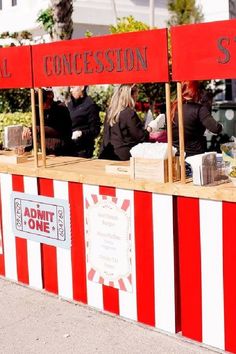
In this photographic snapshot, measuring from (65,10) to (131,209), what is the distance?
10.3 metres

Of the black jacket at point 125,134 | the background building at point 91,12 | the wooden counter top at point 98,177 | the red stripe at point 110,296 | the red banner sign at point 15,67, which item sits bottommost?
the red stripe at point 110,296

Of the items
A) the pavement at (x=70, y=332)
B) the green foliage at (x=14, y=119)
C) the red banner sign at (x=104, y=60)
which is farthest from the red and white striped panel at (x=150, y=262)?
the green foliage at (x=14, y=119)

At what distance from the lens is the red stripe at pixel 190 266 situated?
432 cm

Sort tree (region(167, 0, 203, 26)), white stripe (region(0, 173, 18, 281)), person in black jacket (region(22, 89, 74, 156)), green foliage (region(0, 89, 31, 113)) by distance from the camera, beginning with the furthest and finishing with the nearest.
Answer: tree (region(167, 0, 203, 26)), green foliage (region(0, 89, 31, 113)), person in black jacket (region(22, 89, 74, 156)), white stripe (region(0, 173, 18, 281))

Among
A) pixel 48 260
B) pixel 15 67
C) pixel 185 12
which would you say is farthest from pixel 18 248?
pixel 185 12

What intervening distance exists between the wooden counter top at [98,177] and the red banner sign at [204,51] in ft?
2.29

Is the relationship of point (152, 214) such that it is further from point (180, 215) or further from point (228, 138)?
point (228, 138)

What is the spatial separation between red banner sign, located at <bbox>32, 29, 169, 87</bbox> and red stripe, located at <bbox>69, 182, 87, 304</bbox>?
0.83 metres

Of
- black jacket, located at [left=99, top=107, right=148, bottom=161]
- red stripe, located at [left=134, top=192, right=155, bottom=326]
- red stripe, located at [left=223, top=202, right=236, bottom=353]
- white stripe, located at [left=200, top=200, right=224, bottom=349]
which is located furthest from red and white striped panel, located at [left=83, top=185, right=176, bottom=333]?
black jacket, located at [left=99, top=107, right=148, bottom=161]

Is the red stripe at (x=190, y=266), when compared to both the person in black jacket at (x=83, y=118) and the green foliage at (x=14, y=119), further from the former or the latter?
the green foliage at (x=14, y=119)

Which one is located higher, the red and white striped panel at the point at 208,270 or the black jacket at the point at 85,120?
the black jacket at the point at 85,120

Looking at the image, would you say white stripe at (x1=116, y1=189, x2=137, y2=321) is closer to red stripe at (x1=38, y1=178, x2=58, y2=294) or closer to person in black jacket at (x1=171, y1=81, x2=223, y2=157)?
red stripe at (x1=38, y1=178, x2=58, y2=294)

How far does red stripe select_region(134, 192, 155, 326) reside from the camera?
15.0 ft

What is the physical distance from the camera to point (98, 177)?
4852mm
